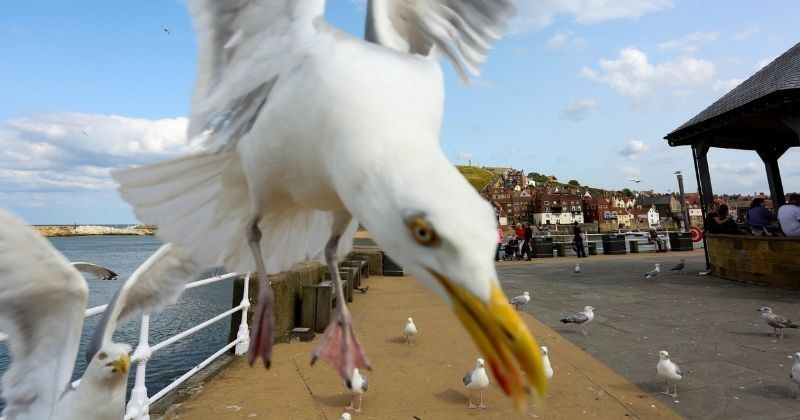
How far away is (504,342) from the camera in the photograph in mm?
702

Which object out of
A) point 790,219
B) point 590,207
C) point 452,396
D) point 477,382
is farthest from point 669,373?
point 590,207

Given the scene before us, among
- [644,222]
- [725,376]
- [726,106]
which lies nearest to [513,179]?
[644,222]

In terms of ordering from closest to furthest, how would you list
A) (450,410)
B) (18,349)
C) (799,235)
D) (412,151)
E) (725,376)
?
(412,151), (18,349), (450,410), (725,376), (799,235)

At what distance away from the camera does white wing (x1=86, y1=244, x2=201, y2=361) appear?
185cm

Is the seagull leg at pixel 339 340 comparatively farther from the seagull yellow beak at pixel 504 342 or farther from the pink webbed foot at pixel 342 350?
the seagull yellow beak at pixel 504 342

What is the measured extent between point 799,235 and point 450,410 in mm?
7635

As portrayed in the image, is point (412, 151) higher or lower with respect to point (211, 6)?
lower

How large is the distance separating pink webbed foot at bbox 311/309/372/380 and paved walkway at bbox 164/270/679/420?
99.7 inches

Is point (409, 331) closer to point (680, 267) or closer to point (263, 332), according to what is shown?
point (263, 332)

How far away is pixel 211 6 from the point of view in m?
1.24

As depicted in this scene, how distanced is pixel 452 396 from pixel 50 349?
2956mm

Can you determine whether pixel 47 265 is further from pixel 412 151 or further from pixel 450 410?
pixel 450 410

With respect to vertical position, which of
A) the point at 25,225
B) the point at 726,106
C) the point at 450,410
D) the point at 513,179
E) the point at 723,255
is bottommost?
the point at 450,410

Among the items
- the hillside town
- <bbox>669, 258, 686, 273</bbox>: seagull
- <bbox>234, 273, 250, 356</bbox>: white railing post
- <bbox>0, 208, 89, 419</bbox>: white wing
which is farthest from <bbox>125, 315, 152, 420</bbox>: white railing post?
the hillside town
